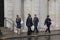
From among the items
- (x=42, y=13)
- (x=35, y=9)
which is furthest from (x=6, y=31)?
(x=42, y=13)

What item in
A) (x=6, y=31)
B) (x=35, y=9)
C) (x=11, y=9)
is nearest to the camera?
(x=6, y=31)

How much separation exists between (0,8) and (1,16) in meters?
0.90

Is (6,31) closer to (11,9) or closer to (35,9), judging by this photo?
(11,9)

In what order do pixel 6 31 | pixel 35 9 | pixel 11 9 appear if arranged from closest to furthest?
pixel 6 31
pixel 11 9
pixel 35 9

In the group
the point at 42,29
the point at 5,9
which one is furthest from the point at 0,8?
the point at 42,29

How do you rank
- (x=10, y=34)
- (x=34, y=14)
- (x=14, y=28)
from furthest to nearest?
1. (x=34, y=14)
2. (x=14, y=28)
3. (x=10, y=34)

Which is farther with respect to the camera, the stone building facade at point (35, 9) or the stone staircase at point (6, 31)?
the stone building facade at point (35, 9)

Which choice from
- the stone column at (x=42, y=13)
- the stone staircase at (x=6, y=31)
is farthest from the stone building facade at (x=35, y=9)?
the stone staircase at (x=6, y=31)

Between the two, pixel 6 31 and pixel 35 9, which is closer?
pixel 6 31

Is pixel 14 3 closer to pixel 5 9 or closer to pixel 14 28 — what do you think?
pixel 5 9

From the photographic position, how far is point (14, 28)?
81.0ft

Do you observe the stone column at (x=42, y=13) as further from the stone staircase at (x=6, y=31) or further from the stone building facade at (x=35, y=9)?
the stone staircase at (x=6, y=31)

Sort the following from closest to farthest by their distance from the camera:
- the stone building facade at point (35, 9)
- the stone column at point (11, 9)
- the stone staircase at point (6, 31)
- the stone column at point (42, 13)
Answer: the stone staircase at point (6, 31)
the stone column at point (11, 9)
the stone building facade at point (35, 9)
the stone column at point (42, 13)

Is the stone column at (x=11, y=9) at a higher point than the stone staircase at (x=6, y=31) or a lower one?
higher
